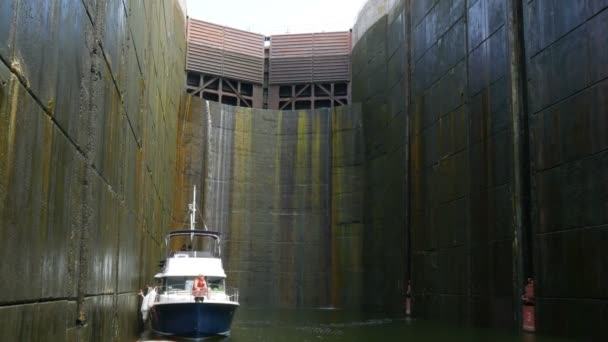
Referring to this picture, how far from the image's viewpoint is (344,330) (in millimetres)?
18000

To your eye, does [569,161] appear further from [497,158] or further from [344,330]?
[344,330]

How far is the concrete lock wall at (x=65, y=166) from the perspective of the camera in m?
3.18

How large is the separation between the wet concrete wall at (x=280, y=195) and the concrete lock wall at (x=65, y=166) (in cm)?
1836

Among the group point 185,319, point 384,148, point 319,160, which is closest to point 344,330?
point 185,319

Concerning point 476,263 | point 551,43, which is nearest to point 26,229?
point 551,43

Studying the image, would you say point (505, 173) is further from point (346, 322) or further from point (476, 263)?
point (346, 322)

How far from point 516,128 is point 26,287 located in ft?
46.0

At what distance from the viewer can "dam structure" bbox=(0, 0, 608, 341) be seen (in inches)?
164

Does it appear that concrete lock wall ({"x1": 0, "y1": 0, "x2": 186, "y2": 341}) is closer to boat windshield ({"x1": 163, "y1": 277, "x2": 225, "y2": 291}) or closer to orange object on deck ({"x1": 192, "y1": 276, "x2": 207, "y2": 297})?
orange object on deck ({"x1": 192, "y1": 276, "x2": 207, "y2": 297})

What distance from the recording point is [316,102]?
32.5m

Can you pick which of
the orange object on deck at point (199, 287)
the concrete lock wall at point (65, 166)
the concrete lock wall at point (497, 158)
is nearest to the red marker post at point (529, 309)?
the concrete lock wall at point (497, 158)

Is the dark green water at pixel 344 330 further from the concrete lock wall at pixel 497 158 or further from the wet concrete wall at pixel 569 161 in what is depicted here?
the wet concrete wall at pixel 569 161

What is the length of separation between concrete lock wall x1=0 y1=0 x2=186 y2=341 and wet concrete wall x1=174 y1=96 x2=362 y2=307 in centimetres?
1836

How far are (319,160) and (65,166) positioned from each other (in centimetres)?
2455
